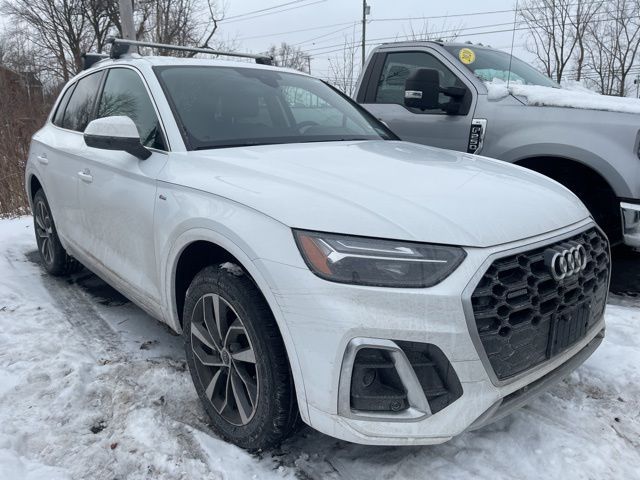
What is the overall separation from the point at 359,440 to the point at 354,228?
0.74 m

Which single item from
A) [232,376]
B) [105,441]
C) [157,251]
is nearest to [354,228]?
[232,376]

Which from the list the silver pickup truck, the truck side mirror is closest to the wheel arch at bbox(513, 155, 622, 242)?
the silver pickup truck

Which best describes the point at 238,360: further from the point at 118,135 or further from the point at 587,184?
the point at 587,184

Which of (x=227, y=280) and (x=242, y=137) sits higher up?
(x=242, y=137)

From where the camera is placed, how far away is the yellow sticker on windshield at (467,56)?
464cm

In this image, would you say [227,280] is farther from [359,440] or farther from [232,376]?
[359,440]

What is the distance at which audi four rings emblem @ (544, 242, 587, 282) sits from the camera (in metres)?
1.89

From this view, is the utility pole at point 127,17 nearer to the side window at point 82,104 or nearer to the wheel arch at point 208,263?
the side window at point 82,104

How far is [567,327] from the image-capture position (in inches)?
79.5

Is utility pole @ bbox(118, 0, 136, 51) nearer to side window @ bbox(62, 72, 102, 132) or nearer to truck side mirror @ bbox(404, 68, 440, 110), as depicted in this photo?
side window @ bbox(62, 72, 102, 132)

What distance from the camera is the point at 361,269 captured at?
5.82 feet

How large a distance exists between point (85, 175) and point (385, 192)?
2198mm

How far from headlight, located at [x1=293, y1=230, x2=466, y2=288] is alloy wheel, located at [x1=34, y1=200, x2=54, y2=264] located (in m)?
3.36

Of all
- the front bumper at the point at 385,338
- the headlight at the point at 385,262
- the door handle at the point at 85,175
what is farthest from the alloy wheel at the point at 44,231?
the headlight at the point at 385,262
